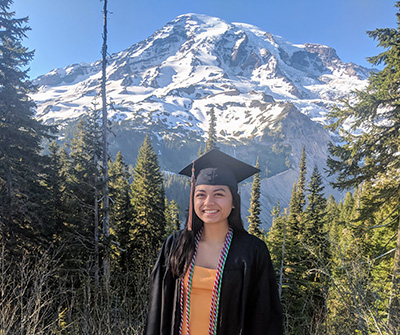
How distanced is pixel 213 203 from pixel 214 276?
70 cm

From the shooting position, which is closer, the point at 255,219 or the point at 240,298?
the point at 240,298

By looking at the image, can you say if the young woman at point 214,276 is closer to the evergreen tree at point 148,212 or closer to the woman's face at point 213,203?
the woman's face at point 213,203

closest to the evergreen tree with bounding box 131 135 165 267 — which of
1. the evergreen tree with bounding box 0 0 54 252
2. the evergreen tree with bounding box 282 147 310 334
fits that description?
the evergreen tree with bounding box 0 0 54 252

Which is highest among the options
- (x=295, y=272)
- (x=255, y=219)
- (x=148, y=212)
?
(x=255, y=219)

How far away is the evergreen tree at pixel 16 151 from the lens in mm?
10359

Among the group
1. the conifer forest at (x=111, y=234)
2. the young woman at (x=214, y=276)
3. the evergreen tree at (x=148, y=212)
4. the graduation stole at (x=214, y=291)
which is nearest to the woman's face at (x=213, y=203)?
the young woman at (x=214, y=276)

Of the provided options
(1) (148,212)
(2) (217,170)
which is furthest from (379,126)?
(1) (148,212)

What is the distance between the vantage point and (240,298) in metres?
2.30

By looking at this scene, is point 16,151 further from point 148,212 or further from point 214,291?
point 214,291

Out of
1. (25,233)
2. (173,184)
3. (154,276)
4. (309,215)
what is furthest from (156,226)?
(173,184)

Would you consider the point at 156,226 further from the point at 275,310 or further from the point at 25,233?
the point at 275,310

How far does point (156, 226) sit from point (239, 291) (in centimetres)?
1878

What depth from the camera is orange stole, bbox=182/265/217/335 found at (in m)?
2.29

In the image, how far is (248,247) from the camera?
7.91 ft
